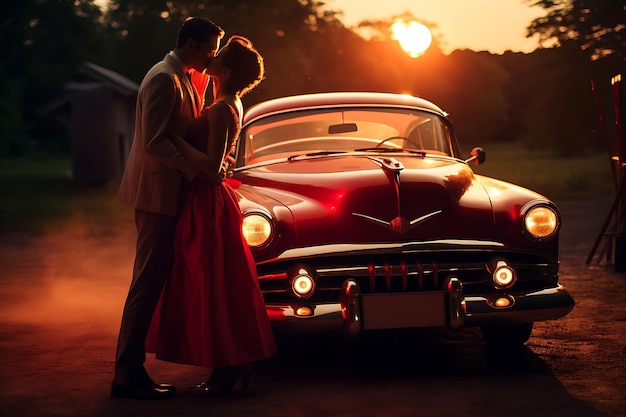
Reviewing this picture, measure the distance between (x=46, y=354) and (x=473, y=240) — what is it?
2879mm

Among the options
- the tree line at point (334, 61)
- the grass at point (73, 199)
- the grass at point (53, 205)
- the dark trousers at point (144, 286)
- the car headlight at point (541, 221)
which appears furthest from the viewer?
the tree line at point (334, 61)

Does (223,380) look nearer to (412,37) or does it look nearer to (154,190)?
(154,190)

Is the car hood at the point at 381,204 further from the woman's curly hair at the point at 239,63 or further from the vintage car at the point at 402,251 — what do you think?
the woman's curly hair at the point at 239,63

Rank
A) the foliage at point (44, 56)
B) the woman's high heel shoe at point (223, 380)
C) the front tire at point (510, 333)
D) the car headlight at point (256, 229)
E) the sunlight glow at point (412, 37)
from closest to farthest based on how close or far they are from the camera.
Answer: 1. the woman's high heel shoe at point (223, 380)
2. the car headlight at point (256, 229)
3. the front tire at point (510, 333)
4. the foliage at point (44, 56)
5. the sunlight glow at point (412, 37)

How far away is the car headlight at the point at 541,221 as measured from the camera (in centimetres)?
595

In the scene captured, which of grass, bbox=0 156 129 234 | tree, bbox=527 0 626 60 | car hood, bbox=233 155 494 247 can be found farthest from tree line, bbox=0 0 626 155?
car hood, bbox=233 155 494 247

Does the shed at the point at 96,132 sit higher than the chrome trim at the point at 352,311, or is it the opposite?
the shed at the point at 96,132

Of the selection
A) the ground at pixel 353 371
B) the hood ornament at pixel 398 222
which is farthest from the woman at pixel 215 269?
the hood ornament at pixel 398 222

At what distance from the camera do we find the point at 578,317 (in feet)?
25.8

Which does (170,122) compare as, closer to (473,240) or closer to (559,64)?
(473,240)

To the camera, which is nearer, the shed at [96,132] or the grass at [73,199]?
the grass at [73,199]

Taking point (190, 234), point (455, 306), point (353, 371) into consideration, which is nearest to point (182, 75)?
point (190, 234)

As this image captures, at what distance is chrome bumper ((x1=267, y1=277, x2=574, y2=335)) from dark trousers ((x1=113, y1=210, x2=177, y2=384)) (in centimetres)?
75

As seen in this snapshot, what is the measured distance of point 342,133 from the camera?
24.1ft
